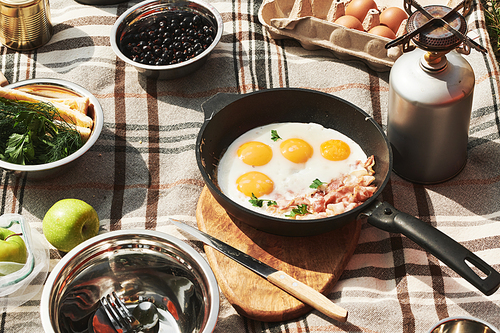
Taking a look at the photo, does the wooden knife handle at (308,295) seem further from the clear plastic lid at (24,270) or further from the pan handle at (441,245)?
the clear plastic lid at (24,270)

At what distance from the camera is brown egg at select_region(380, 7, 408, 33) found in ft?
7.50

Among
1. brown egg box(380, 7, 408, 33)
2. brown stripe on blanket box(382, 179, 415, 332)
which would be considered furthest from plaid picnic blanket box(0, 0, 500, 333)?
brown egg box(380, 7, 408, 33)

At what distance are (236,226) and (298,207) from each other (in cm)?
26

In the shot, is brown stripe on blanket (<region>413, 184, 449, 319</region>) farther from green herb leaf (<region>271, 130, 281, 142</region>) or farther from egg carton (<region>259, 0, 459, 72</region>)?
egg carton (<region>259, 0, 459, 72</region>)

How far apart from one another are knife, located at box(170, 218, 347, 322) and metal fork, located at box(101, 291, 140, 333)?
1.11ft

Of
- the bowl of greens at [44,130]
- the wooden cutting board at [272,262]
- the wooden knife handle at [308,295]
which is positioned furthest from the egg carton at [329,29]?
the wooden knife handle at [308,295]

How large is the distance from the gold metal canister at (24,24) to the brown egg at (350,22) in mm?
1537

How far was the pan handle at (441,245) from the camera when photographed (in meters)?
1.29

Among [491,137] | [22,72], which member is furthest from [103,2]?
[491,137]

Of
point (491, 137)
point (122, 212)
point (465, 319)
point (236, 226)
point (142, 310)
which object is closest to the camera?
point (465, 319)

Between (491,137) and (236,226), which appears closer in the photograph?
(236,226)

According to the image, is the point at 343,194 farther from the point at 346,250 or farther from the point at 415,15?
the point at 415,15

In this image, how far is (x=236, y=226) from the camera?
1729 mm

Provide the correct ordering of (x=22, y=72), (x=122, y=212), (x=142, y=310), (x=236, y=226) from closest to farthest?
(x=142, y=310) < (x=236, y=226) < (x=122, y=212) < (x=22, y=72)
